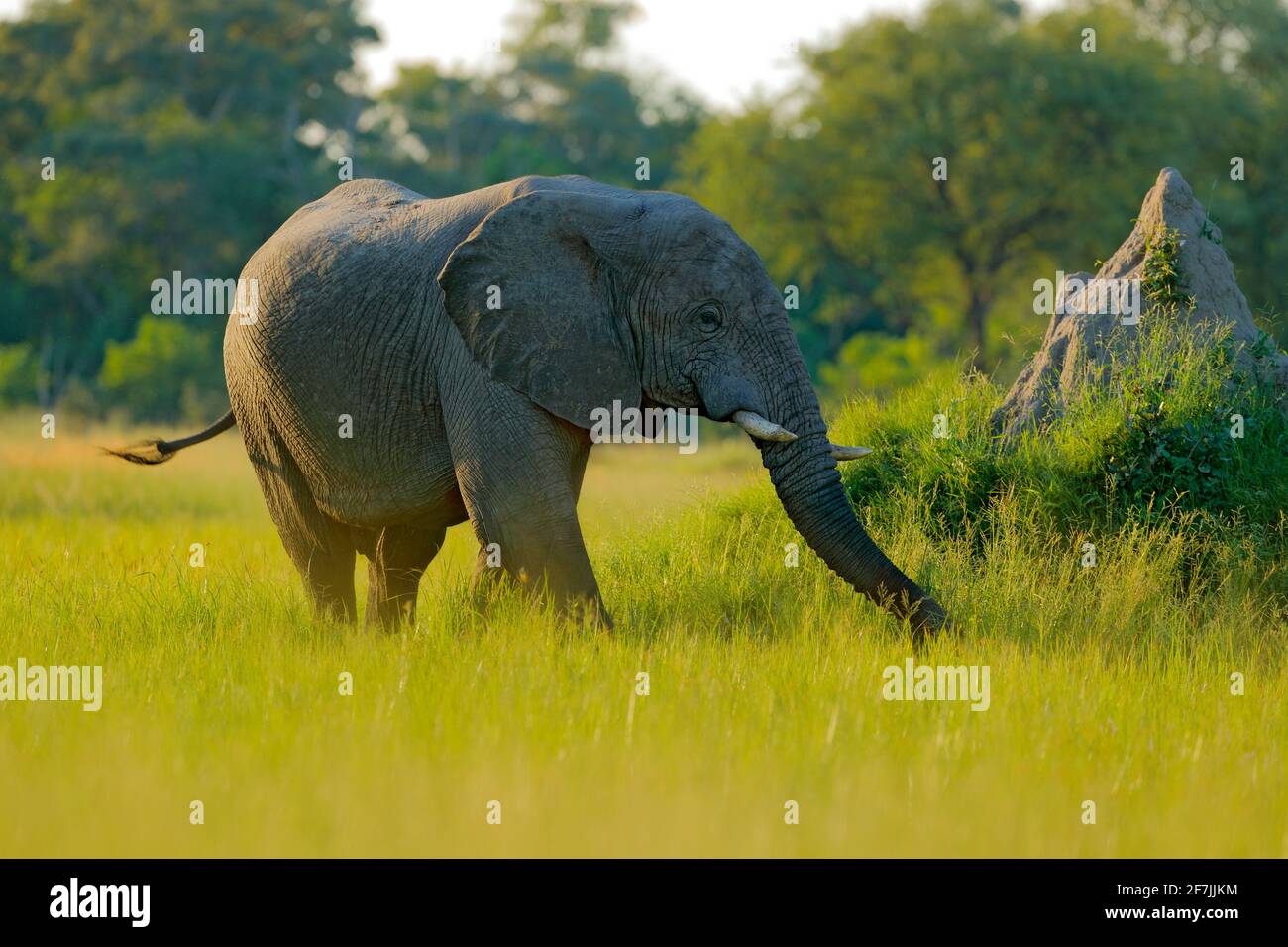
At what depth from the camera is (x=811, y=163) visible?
3073 centimetres

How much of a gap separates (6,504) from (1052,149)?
21151mm

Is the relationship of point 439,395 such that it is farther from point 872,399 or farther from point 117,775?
point 872,399

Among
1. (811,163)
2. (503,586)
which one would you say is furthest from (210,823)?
(811,163)

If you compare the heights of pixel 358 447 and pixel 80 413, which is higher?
pixel 80 413

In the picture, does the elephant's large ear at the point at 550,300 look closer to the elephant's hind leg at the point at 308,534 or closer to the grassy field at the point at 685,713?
the grassy field at the point at 685,713

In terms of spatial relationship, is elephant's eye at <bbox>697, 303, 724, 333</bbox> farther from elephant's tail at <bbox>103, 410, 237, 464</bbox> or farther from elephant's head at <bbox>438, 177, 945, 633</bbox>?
elephant's tail at <bbox>103, 410, 237, 464</bbox>

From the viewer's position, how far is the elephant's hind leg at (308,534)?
847 centimetres

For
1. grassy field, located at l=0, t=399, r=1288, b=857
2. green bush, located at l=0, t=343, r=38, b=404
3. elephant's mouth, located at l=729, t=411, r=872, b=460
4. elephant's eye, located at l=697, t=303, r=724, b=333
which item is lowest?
grassy field, located at l=0, t=399, r=1288, b=857

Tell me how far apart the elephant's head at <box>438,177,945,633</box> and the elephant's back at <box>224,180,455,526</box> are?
0.46m

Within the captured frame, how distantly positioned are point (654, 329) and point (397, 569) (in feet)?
7.29

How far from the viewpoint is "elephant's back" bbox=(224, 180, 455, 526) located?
24.8 ft

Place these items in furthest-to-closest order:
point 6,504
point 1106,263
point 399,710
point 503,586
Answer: point 6,504 → point 1106,263 → point 503,586 → point 399,710

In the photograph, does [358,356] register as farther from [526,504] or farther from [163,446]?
[163,446]

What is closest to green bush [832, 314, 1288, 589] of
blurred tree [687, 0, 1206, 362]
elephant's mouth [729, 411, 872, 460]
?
elephant's mouth [729, 411, 872, 460]
